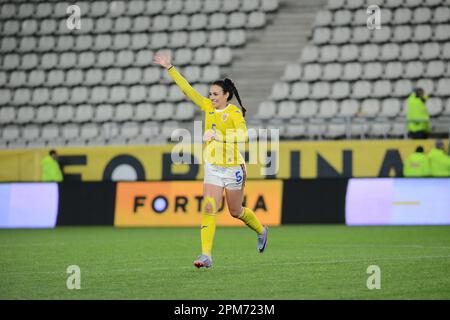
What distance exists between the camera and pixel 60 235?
18.9 metres

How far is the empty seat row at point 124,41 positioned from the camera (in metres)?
29.6

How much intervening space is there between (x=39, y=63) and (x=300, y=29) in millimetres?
8092

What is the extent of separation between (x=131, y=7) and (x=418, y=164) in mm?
12430

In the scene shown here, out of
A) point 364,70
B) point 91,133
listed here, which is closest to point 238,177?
point 364,70

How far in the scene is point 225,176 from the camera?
37.6ft

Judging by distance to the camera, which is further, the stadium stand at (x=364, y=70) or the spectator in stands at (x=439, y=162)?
the stadium stand at (x=364, y=70)

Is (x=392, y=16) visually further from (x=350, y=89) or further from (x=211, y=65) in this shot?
(x=211, y=65)

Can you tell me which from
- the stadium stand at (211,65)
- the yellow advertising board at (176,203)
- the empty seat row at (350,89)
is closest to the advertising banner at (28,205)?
the yellow advertising board at (176,203)

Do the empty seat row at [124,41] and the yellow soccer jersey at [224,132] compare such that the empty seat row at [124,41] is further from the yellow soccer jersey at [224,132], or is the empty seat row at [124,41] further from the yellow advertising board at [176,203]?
Result: the yellow soccer jersey at [224,132]

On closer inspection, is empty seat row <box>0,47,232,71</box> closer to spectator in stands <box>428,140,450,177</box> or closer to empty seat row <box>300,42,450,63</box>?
empty seat row <box>300,42,450,63</box>

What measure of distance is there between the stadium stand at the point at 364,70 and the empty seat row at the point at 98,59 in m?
2.29

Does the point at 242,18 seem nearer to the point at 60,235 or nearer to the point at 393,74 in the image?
the point at 393,74

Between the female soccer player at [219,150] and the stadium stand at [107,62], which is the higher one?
the stadium stand at [107,62]
